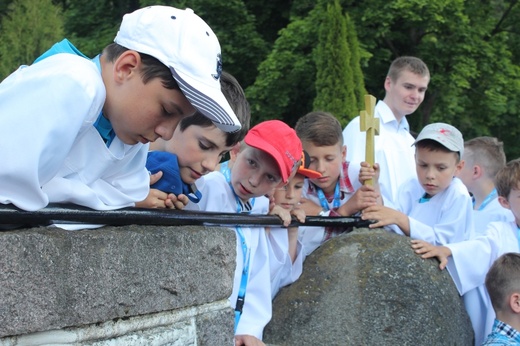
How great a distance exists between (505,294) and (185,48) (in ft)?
8.73

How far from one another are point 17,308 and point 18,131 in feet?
1.44

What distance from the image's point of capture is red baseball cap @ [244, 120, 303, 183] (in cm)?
370

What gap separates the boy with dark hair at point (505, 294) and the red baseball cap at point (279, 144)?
1.32m

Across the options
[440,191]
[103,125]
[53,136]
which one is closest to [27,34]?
[440,191]

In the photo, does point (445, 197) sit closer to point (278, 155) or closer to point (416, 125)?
point (278, 155)

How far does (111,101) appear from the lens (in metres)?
2.33

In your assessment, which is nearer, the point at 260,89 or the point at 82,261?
the point at 82,261

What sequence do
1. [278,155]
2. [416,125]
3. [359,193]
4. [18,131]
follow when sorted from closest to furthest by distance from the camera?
[18,131]
[278,155]
[359,193]
[416,125]

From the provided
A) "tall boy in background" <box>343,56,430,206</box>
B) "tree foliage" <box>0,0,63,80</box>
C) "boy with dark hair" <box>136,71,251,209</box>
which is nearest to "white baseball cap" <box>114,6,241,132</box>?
"boy with dark hair" <box>136,71,251,209</box>

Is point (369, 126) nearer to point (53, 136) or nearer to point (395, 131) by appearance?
point (395, 131)

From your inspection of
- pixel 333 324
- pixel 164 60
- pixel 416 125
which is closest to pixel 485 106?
pixel 416 125

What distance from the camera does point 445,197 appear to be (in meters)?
4.82

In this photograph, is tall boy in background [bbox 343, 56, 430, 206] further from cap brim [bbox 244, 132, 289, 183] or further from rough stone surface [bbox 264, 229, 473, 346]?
cap brim [bbox 244, 132, 289, 183]

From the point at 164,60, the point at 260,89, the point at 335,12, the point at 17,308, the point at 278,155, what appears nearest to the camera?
the point at 17,308
